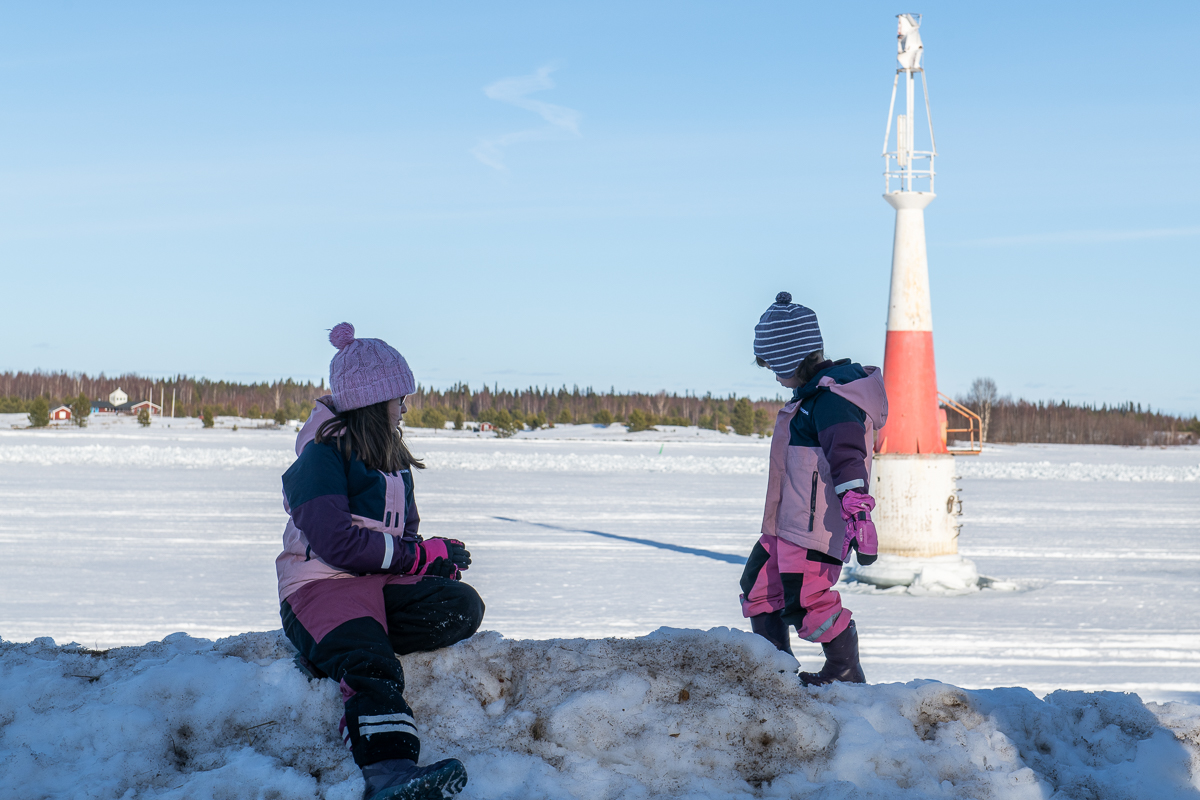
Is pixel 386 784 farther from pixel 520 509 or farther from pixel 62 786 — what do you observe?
pixel 520 509

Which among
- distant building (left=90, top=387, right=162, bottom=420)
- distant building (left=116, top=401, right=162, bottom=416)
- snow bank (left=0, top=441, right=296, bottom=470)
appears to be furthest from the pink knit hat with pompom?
distant building (left=90, top=387, right=162, bottom=420)

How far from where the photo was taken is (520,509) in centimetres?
1312

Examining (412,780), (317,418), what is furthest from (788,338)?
(412,780)

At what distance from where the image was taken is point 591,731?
9.49ft

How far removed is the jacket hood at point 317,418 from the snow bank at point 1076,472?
763 inches

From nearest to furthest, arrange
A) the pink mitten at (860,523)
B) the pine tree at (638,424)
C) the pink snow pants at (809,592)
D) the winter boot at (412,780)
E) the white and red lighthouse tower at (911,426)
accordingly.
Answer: the winter boot at (412,780) → the pink mitten at (860,523) → the pink snow pants at (809,592) → the white and red lighthouse tower at (911,426) → the pine tree at (638,424)

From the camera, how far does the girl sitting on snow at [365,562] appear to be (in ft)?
9.09

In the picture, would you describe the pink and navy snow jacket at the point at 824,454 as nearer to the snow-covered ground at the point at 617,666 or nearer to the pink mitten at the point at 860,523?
the pink mitten at the point at 860,523

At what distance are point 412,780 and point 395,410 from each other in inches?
45.6

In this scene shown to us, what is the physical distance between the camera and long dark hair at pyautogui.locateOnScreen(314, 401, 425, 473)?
Answer: 3.09 metres

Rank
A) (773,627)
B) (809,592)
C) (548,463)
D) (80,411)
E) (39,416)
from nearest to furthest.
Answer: (809,592)
(773,627)
(548,463)
(39,416)
(80,411)

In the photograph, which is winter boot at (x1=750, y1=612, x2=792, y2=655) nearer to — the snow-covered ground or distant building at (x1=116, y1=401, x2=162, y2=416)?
the snow-covered ground

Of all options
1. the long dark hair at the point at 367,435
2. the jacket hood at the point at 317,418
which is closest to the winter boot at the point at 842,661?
the long dark hair at the point at 367,435

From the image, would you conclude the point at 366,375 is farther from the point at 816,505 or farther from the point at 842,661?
the point at 842,661
